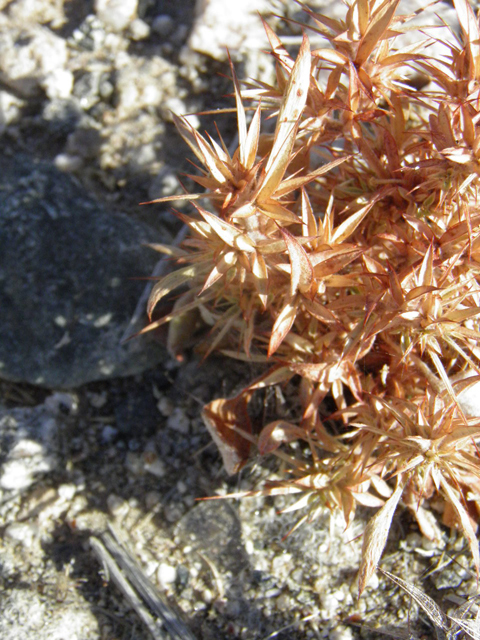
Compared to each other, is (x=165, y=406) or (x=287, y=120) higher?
(x=287, y=120)

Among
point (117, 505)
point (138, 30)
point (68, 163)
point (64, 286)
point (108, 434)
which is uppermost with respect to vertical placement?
point (138, 30)

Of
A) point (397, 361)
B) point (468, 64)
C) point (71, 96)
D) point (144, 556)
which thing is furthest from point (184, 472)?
point (71, 96)

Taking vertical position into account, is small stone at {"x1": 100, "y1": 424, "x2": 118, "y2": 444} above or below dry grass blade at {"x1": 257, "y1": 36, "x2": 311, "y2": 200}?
below

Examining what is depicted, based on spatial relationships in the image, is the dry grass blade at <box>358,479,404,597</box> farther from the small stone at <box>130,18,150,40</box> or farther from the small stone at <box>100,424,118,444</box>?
the small stone at <box>130,18,150,40</box>

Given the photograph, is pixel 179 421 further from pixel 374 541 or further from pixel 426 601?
pixel 426 601

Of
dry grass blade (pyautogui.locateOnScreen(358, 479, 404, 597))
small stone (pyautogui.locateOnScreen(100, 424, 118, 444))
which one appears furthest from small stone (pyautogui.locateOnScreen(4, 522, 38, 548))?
dry grass blade (pyautogui.locateOnScreen(358, 479, 404, 597))

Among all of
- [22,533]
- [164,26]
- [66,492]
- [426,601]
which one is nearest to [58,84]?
[164,26]

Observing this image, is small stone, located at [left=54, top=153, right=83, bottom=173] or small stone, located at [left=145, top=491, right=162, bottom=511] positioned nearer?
small stone, located at [left=145, top=491, right=162, bottom=511]

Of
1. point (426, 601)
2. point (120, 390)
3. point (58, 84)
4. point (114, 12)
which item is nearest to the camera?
point (426, 601)
